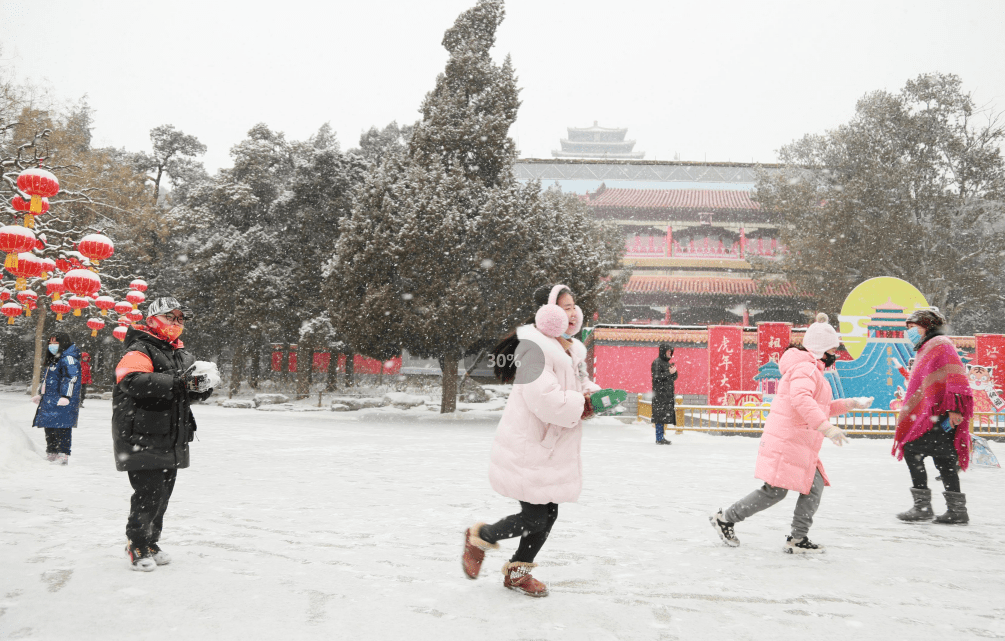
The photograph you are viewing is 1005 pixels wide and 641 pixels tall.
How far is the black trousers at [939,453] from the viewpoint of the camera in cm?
525

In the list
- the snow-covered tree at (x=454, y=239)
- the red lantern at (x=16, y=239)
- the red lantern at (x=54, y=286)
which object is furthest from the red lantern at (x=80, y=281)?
the snow-covered tree at (x=454, y=239)

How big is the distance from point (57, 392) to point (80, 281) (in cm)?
408

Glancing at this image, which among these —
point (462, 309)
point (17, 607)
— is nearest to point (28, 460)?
point (17, 607)

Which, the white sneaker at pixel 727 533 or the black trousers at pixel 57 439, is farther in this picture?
the black trousers at pixel 57 439

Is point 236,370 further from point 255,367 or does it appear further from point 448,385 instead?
point 448,385

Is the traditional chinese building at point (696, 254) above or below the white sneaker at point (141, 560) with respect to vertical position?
above

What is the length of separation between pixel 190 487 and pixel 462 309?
28.0 feet

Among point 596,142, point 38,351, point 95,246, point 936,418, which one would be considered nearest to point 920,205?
point 936,418

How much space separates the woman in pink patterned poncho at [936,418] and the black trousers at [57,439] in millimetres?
8306

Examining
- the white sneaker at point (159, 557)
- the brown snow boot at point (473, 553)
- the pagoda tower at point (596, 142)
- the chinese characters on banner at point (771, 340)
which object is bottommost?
the white sneaker at point (159, 557)

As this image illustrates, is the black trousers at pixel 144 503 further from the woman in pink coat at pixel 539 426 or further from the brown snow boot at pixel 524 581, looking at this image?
the brown snow boot at pixel 524 581

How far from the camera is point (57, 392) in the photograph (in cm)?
751

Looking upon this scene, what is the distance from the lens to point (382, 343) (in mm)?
15695

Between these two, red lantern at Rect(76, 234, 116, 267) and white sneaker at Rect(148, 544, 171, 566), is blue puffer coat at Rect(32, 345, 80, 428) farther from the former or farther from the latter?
white sneaker at Rect(148, 544, 171, 566)
